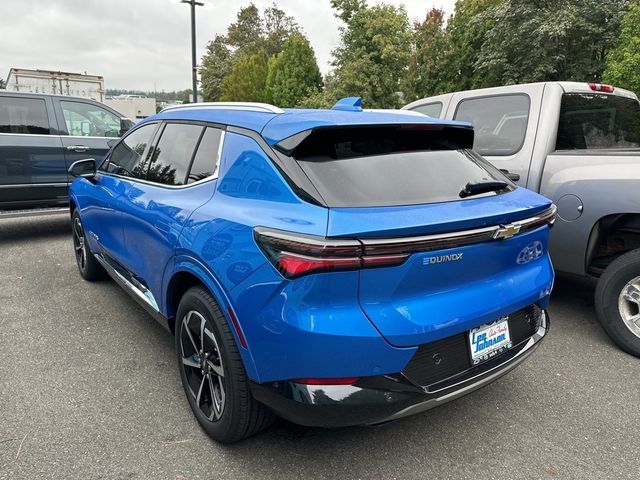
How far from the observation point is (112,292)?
4.71 m

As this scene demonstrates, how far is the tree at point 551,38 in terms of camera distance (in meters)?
13.6

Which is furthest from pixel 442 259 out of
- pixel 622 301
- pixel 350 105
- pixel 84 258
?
pixel 84 258

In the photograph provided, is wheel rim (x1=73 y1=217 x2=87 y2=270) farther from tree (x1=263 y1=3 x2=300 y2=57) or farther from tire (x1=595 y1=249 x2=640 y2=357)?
tree (x1=263 y1=3 x2=300 y2=57)

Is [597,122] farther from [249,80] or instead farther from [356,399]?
[249,80]

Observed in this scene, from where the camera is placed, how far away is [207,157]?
2658 mm

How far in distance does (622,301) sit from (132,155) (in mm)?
3897

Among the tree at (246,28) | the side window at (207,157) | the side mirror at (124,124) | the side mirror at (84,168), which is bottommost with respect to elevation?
the side mirror at (84,168)

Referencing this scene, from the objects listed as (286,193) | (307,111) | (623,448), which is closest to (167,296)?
(286,193)

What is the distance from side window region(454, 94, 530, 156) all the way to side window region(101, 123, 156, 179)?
9.88 feet

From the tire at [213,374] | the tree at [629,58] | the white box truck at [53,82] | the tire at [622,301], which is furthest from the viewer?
the white box truck at [53,82]

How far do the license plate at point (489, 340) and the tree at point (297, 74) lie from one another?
2518cm

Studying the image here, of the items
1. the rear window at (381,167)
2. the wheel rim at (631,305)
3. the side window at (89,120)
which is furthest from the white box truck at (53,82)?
the wheel rim at (631,305)

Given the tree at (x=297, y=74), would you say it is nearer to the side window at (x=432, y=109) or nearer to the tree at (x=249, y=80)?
the tree at (x=249, y=80)

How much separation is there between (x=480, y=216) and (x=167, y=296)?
183 centimetres
